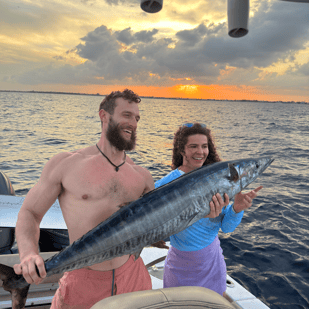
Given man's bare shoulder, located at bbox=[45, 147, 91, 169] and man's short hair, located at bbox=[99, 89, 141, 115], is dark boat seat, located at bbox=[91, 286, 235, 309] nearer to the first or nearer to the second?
man's bare shoulder, located at bbox=[45, 147, 91, 169]

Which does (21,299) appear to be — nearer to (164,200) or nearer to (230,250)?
(164,200)

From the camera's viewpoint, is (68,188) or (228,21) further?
(228,21)

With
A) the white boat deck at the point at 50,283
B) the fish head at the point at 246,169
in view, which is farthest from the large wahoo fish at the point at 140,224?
the white boat deck at the point at 50,283

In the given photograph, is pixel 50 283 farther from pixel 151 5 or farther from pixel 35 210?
pixel 151 5

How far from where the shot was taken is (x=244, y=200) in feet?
8.15

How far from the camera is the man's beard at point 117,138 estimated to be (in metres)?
2.28

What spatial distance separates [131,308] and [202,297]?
475mm

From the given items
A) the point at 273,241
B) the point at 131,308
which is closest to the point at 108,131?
the point at 131,308

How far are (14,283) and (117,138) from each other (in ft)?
4.82

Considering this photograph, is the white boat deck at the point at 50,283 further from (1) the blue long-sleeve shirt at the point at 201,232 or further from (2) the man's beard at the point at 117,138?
(2) the man's beard at the point at 117,138

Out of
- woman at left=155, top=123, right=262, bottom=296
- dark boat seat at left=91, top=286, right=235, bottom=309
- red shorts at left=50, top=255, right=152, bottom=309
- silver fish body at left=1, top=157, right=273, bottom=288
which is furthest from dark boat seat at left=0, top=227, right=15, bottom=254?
dark boat seat at left=91, top=286, right=235, bottom=309

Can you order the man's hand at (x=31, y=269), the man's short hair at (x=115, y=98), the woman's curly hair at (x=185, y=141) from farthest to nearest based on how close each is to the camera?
the woman's curly hair at (x=185, y=141) < the man's short hair at (x=115, y=98) < the man's hand at (x=31, y=269)

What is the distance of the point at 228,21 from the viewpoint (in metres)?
2.77

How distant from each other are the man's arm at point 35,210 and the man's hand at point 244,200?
1.82 meters
